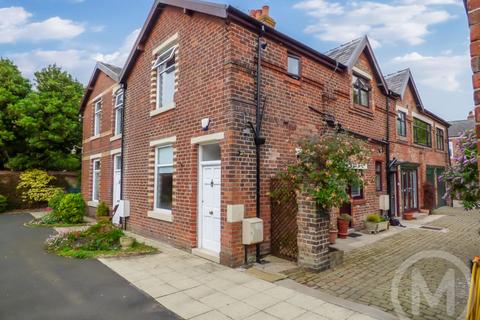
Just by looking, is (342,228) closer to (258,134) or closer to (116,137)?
(258,134)

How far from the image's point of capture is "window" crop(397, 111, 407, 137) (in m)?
14.5

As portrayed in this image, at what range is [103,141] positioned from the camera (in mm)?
13688

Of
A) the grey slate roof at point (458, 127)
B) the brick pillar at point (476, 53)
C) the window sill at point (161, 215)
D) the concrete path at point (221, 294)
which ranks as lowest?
the concrete path at point (221, 294)

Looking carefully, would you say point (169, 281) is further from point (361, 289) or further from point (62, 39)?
point (62, 39)

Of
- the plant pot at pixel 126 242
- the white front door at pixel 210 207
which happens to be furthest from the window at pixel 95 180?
the white front door at pixel 210 207

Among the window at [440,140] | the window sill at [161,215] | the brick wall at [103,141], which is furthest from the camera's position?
the window at [440,140]

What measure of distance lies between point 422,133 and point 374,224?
394 inches

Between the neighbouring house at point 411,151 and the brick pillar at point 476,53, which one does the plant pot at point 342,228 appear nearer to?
the neighbouring house at point 411,151

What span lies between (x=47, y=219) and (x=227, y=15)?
11.8 meters

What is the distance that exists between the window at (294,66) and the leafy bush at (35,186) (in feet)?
57.4

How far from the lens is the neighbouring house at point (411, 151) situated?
1383 centimetres

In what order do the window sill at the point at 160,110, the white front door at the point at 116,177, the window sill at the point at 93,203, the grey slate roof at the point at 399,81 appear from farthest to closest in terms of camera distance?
the grey slate roof at the point at 399,81 → the window sill at the point at 93,203 → the white front door at the point at 116,177 → the window sill at the point at 160,110

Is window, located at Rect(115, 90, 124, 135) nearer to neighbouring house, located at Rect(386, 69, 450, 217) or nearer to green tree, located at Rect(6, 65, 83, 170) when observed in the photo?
green tree, located at Rect(6, 65, 83, 170)

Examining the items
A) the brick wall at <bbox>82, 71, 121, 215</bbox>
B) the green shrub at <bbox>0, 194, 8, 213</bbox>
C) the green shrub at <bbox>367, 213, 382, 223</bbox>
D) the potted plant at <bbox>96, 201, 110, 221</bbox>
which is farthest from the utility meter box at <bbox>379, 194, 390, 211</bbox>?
the green shrub at <bbox>0, 194, 8, 213</bbox>
